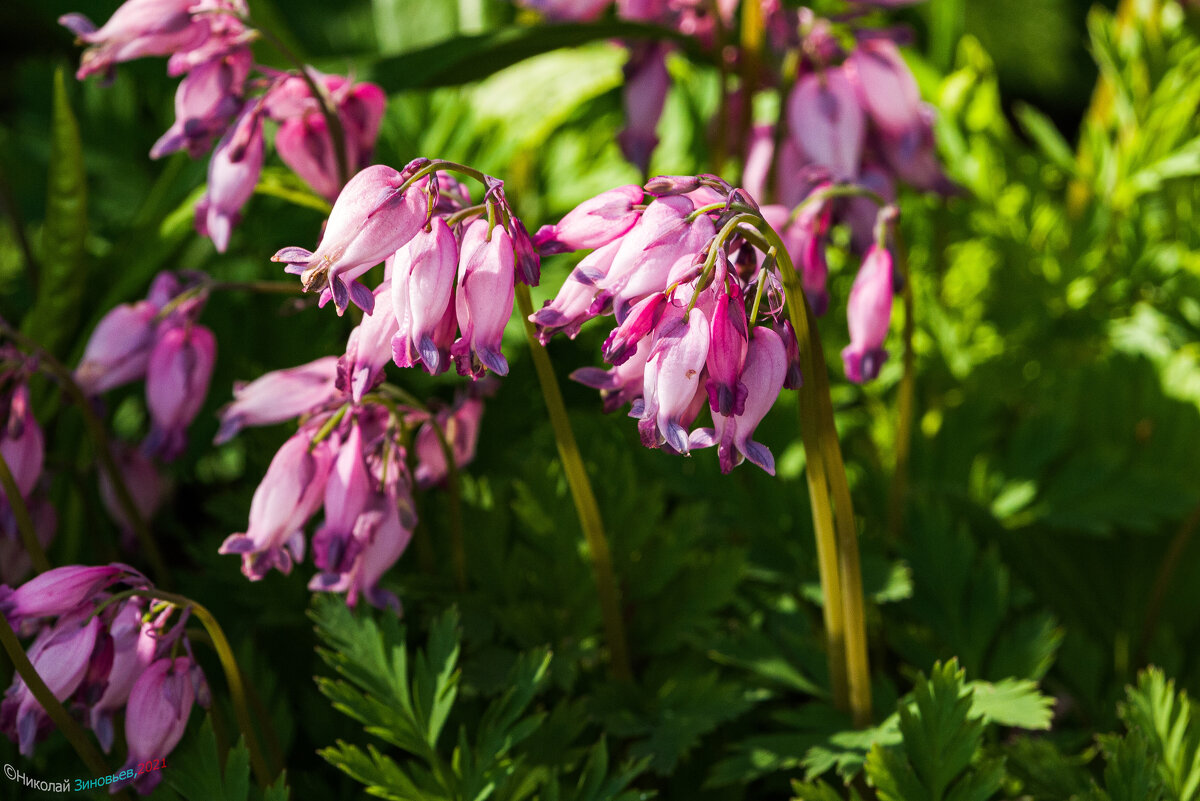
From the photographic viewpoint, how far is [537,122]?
5.88 ft

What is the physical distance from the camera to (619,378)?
0.79 metres

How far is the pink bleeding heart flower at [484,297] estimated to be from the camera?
0.70 m

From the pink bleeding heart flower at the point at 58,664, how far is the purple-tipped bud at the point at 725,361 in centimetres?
50

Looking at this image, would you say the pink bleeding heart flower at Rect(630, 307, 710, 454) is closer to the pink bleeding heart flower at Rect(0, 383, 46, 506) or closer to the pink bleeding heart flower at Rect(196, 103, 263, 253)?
the pink bleeding heart flower at Rect(196, 103, 263, 253)

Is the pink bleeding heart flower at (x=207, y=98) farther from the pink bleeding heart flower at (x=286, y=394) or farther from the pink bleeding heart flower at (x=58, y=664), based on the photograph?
the pink bleeding heart flower at (x=58, y=664)

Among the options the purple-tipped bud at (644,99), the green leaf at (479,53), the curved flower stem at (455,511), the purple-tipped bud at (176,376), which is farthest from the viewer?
the purple-tipped bud at (644,99)

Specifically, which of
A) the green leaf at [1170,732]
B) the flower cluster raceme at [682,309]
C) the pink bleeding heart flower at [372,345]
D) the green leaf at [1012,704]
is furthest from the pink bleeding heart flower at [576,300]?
the green leaf at [1170,732]

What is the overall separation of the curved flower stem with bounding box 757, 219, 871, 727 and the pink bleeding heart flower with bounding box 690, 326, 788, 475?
5 centimetres

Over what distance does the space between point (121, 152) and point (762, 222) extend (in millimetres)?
1418

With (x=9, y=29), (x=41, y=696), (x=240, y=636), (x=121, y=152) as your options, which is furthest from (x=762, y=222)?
(x=9, y=29)

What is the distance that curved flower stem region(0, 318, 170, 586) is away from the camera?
3.10ft

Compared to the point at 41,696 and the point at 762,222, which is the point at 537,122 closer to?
the point at 762,222

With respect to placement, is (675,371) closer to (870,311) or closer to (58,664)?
(870,311)

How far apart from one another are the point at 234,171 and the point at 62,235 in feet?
0.94
